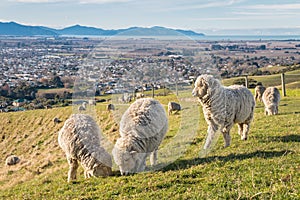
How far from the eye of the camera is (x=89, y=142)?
1127cm

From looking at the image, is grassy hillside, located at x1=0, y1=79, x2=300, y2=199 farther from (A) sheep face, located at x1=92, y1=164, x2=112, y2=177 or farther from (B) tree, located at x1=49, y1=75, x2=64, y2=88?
(B) tree, located at x1=49, y1=75, x2=64, y2=88

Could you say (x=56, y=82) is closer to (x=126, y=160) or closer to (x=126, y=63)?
(x=126, y=63)

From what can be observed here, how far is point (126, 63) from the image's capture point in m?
13.4

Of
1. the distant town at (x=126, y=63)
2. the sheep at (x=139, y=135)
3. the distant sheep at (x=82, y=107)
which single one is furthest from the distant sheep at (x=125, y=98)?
the sheep at (x=139, y=135)

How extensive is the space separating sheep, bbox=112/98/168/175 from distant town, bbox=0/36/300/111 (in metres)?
2.10

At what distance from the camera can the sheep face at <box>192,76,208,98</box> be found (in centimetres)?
1188

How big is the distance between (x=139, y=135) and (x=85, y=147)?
166 centimetres

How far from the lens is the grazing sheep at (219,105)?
1193cm

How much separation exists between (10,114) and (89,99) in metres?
32.4

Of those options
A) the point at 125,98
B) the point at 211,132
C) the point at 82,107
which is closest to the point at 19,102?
the point at 82,107

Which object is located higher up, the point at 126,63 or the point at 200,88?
the point at 126,63

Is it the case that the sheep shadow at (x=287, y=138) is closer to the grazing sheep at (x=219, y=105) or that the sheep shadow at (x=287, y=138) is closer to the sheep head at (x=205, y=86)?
the grazing sheep at (x=219, y=105)

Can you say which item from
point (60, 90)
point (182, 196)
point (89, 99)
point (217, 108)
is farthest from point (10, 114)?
point (182, 196)

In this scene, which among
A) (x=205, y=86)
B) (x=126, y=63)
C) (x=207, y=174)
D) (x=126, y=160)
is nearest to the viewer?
(x=207, y=174)
